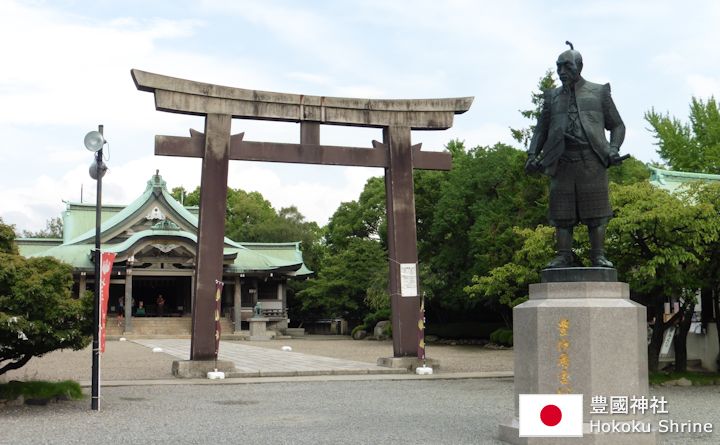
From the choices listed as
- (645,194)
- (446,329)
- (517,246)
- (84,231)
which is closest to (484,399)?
(645,194)

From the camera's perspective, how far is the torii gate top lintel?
52.4 feet

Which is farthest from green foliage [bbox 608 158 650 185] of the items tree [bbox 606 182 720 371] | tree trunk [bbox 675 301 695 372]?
tree [bbox 606 182 720 371]

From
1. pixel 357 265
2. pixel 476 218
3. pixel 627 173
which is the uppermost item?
pixel 627 173

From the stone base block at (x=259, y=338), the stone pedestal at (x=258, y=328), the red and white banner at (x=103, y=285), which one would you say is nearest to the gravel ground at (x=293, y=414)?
the red and white banner at (x=103, y=285)

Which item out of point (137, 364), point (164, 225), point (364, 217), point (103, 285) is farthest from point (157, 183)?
point (103, 285)

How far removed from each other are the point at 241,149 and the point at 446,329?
20306mm

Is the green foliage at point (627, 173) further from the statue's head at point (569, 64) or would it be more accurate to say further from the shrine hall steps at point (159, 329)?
the shrine hall steps at point (159, 329)

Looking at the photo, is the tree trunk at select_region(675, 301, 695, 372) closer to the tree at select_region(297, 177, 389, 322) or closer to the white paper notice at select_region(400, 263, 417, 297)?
the white paper notice at select_region(400, 263, 417, 297)

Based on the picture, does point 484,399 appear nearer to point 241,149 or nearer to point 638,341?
point 638,341

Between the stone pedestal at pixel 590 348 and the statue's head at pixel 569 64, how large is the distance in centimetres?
212

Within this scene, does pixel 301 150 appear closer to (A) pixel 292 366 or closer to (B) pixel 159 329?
(A) pixel 292 366

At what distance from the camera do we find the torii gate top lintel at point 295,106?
16.0m

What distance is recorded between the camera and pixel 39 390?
11.8 meters

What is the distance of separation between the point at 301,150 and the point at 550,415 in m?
10.6
